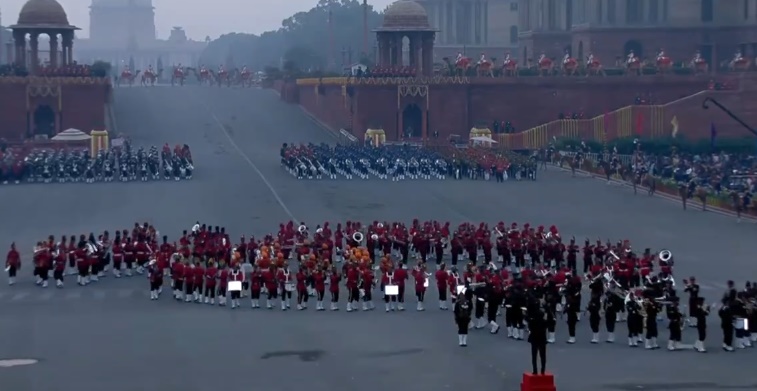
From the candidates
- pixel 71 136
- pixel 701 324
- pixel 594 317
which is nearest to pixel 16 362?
pixel 594 317

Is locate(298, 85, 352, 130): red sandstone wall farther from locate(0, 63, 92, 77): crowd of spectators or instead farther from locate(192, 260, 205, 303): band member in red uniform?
locate(192, 260, 205, 303): band member in red uniform

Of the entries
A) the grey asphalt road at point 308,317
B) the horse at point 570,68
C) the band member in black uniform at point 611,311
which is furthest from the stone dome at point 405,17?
the band member in black uniform at point 611,311

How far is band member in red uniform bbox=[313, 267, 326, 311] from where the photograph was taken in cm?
2777

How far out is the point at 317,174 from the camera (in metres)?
53.9

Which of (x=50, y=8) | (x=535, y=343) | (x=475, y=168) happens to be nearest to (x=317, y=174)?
(x=475, y=168)

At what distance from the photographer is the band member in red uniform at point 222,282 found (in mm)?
28531

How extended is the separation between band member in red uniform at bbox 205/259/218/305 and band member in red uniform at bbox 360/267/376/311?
2.81m

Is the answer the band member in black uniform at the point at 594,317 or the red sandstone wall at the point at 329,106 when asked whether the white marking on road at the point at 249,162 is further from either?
the band member in black uniform at the point at 594,317

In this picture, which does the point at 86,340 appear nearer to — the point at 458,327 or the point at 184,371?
the point at 184,371

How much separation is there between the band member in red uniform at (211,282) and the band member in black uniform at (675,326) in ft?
29.6

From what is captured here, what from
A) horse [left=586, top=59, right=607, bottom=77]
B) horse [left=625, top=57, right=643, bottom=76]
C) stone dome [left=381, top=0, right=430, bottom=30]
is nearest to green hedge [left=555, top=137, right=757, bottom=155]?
horse [left=586, top=59, right=607, bottom=77]

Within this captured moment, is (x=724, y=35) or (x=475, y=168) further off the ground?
(x=724, y=35)

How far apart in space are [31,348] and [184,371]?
11.0 feet

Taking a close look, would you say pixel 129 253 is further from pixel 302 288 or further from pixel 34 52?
pixel 34 52
